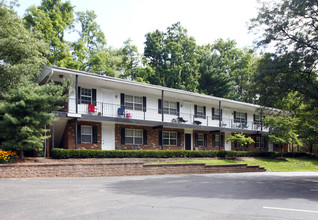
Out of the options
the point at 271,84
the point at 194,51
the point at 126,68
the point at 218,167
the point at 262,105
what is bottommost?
the point at 218,167

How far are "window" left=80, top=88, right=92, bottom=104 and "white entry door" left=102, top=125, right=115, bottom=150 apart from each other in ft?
7.85

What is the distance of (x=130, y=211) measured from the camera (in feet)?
24.6

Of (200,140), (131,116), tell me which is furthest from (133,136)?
(200,140)

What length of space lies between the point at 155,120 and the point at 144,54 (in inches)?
827

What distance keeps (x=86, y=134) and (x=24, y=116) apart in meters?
7.18

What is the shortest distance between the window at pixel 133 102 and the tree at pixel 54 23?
10597 mm

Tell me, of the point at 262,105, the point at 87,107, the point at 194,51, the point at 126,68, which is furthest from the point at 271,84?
the point at 194,51

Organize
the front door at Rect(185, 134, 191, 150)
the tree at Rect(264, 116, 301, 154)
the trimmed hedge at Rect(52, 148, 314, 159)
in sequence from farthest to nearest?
the tree at Rect(264, 116, 301, 154), the front door at Rect(185, 134, 191, 150), the trimmed hedge at Rect(52, 148, 314, 159)

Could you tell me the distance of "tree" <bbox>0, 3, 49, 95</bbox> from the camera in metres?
21.7

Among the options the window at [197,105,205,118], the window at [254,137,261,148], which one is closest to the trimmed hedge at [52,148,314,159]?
the window at [197,105,205,118]

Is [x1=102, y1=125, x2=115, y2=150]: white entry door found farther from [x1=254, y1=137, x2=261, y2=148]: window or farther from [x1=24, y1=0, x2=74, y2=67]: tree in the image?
[x1=254, y1=137, x2=261, y2=148]: window

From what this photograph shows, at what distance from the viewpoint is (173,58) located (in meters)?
44.4

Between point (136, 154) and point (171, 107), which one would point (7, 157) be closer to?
point (136, 154)

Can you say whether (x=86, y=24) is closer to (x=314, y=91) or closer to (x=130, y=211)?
(x=314, y=91)
